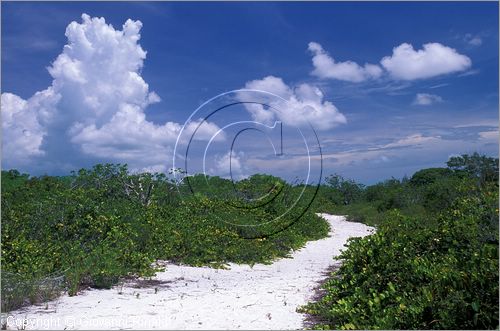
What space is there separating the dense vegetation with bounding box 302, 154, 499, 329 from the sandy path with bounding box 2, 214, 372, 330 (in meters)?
0.65

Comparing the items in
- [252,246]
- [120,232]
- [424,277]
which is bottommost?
[252,246]

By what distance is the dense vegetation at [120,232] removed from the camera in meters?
9.00

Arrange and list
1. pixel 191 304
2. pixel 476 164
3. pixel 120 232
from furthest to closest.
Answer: pixel 476 164, pixel 120 232, pixel 191 304

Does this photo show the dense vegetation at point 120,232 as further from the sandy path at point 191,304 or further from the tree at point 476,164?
the tree at point 476,164

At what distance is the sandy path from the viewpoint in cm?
684

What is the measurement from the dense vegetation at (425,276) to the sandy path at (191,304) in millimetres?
652

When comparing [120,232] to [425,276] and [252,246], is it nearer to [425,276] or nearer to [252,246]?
[252,246]

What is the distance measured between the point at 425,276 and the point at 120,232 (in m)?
6.54

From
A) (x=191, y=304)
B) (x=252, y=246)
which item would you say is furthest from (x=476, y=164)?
(x=191, y=304)

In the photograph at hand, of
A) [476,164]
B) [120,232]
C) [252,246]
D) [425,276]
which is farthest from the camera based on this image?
[476,164]

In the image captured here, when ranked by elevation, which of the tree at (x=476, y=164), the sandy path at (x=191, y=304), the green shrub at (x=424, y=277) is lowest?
the sandy path at (x=191, y=304)

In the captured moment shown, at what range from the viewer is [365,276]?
7828mm

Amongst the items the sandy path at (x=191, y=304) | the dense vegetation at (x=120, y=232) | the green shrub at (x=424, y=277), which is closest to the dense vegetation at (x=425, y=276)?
the green shrub at (x=424, y=277)

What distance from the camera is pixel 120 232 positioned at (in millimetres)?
10945
